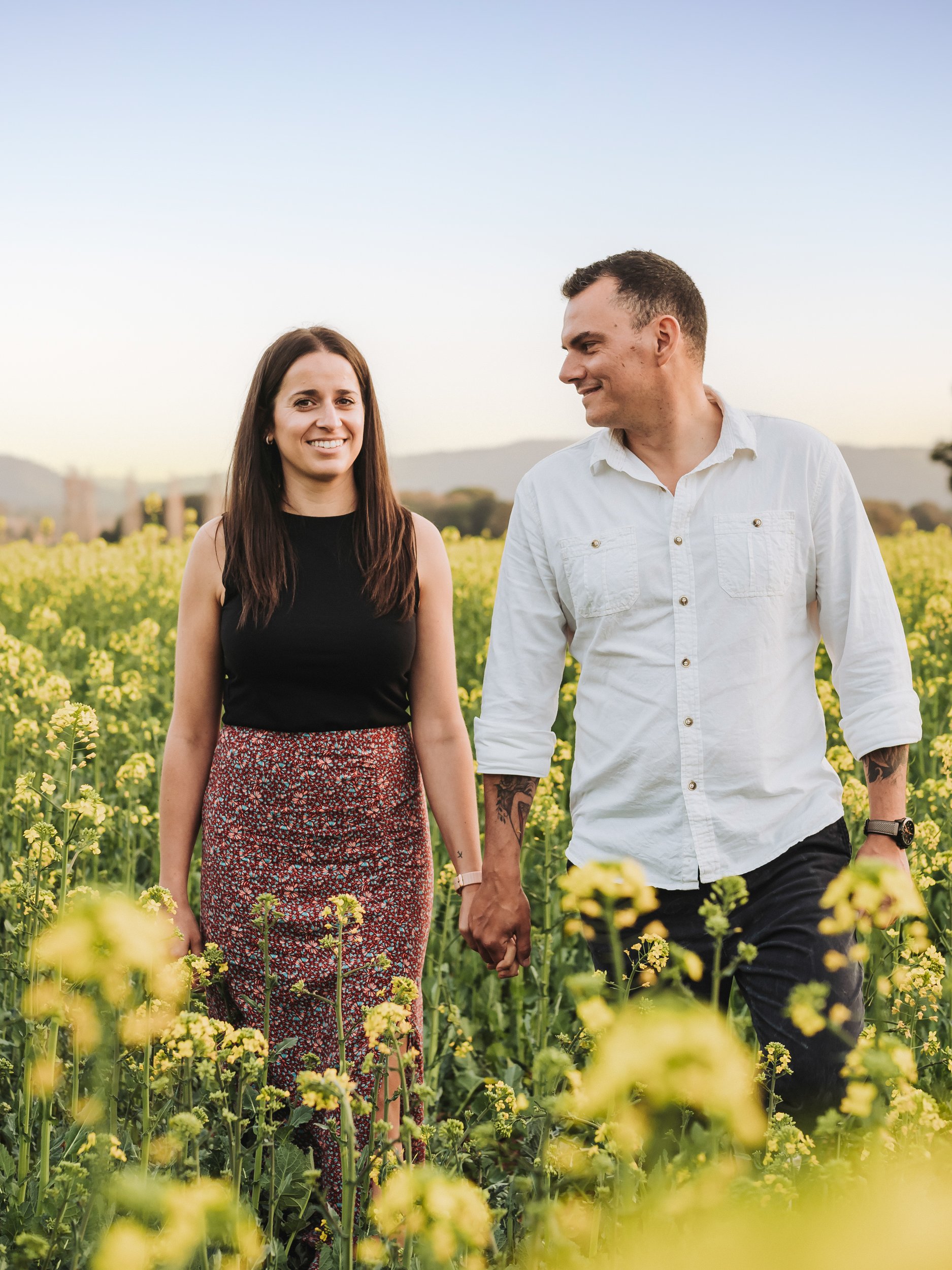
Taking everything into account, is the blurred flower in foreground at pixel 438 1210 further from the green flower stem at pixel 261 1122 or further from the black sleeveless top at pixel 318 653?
the black sleeveless top at pixel 318 653

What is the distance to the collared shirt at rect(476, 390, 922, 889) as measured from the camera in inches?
102

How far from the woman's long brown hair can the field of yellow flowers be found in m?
0.59

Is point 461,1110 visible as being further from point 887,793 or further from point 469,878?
point 887,793

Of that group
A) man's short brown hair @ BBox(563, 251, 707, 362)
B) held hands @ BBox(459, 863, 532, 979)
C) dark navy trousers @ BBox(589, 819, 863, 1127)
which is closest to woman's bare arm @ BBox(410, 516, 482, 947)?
held hands @ BBox(459, 863, 532, 979)

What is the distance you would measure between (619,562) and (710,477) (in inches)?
11.9

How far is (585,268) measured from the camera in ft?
8.96

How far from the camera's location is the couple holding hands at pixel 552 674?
102 inches

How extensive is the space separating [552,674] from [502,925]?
0.62 m

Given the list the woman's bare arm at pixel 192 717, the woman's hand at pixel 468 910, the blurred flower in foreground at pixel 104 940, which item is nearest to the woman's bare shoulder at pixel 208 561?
the woman's bare arm at pixel 192 717

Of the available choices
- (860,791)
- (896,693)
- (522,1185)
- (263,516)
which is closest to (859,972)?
(896,693)

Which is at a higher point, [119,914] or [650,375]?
[650,375]

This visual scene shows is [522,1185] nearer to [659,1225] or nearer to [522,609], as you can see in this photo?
[659,1225]

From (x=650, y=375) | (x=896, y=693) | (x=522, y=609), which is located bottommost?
(x=896, y=693)

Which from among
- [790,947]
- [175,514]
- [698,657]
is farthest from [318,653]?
[175,514]
